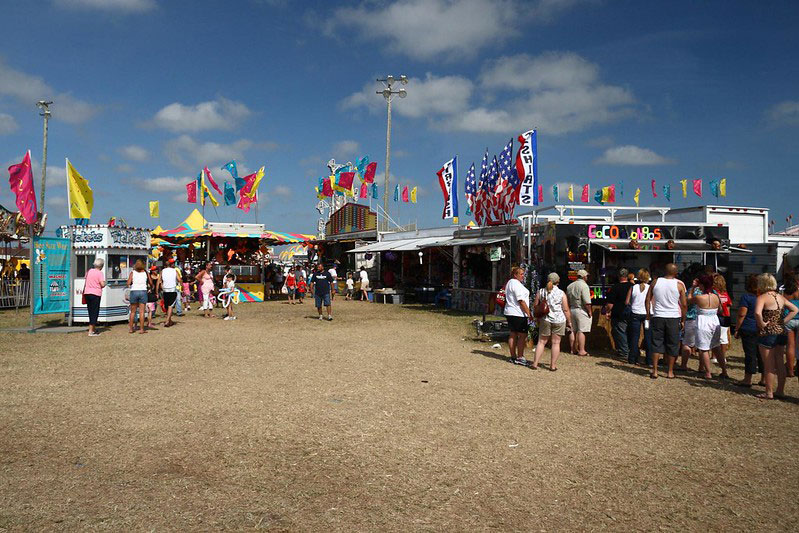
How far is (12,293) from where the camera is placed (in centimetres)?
1739

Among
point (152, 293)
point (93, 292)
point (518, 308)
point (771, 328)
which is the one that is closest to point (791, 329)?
point (771, 328)

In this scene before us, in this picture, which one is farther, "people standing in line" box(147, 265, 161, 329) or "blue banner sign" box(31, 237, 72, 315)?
"people standing in line" box(147, 265, 161, 329)

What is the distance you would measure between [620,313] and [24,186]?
1298cm

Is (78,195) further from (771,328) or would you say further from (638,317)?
(771,328)

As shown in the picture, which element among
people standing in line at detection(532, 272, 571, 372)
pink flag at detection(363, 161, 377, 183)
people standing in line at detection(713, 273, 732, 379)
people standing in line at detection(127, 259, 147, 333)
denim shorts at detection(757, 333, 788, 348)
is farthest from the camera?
pink flag at detection(363, 161, 377, 183)

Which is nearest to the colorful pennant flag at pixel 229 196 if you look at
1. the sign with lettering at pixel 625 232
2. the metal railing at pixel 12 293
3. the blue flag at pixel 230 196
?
the blue flag at pixel 230 196

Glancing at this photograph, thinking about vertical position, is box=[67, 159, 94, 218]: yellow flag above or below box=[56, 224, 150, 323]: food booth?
above

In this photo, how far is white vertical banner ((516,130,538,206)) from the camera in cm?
1415

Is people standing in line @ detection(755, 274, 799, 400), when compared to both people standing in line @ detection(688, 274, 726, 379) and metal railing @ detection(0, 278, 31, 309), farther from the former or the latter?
metal railing @ detection(0, 278, 31, 309)

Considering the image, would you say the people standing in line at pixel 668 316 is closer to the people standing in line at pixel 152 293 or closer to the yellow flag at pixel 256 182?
the people standing in line at pixel 152 293

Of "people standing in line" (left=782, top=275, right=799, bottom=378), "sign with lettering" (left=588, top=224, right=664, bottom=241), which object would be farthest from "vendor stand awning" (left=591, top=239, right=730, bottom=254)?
"people standing in line" (left=782, top=275, right=799, bottom=378)

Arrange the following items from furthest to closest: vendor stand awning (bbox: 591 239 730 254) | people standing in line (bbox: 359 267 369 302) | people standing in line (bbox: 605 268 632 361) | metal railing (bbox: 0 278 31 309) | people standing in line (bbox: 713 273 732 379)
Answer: people standing in line (bbox: 359 267 369 302) → metal railing (bbox: 0 278 31 309) → vendor stand awning (bbox: 591 239 730 254) → people standing in line (bbox: 605 268 632 361) → people standing in line (bbox: 713 273 732 379)

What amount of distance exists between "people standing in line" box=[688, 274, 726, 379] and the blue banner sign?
12.3 metres

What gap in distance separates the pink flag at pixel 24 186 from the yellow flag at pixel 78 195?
3.41ft
